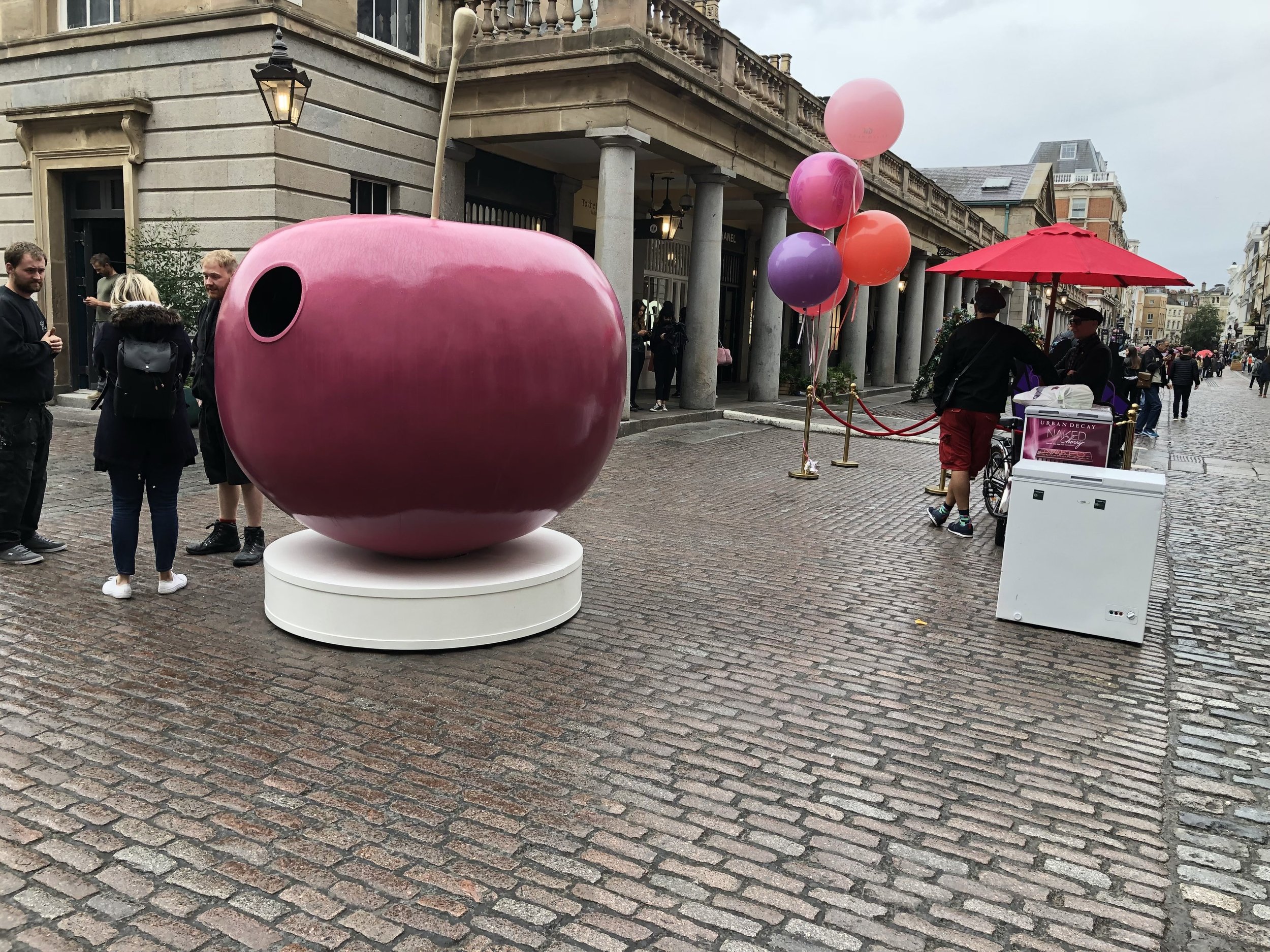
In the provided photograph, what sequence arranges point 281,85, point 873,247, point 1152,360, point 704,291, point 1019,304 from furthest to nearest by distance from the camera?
point 1019,304
point 1152,360
point 704,291
point 873,247
point 281,85

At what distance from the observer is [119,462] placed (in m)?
5.71

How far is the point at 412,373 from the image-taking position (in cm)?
457

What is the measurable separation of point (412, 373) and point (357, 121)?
11067 mm

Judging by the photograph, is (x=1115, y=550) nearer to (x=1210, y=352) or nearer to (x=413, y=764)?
(x=413, y=764)

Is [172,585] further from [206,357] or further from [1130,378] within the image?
[1130,378]

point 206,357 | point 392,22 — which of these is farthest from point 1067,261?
point 392,22

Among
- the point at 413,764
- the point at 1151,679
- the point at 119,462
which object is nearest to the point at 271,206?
the point at 119,462

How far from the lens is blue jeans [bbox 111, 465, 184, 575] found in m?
5.75

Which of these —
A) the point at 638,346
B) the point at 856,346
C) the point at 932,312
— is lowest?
the point at 638,346

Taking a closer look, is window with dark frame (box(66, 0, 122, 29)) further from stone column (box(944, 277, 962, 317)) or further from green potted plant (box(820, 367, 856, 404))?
stone column (box(944, 277, 962, 317))

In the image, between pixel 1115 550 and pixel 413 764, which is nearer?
pixel 413 764

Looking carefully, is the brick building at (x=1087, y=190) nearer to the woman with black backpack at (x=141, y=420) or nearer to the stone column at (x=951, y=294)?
the stone column at (x=951, y=294)

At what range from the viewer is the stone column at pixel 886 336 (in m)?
28.0

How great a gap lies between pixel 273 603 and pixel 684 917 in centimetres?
337
